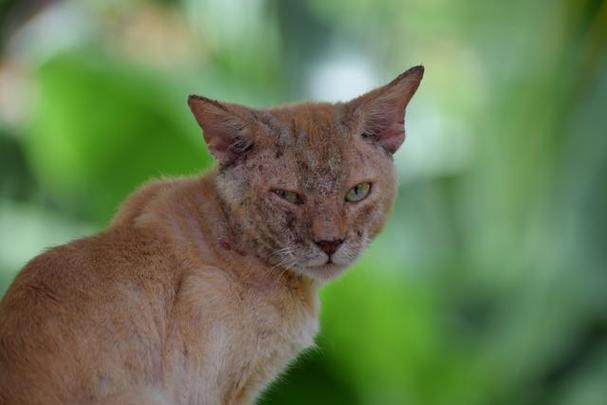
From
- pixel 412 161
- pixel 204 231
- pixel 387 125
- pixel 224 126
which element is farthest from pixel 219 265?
pixel 412 161

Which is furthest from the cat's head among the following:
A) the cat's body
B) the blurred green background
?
the blurred green background

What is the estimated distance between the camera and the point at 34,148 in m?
8.27

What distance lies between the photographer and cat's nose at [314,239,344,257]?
3.88 meters

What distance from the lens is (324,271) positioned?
4.01m

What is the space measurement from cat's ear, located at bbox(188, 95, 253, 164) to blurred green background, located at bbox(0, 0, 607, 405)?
2.31 metres

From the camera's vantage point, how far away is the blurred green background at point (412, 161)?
673 cm

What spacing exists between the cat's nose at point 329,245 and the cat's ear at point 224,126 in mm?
442

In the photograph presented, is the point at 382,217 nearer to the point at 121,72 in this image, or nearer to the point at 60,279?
the point at 60,279

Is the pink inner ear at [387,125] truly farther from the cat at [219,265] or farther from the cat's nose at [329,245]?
the cat's nose at [329,245]

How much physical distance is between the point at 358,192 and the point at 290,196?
0.85ft

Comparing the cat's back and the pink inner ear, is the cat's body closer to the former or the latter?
the cat's back

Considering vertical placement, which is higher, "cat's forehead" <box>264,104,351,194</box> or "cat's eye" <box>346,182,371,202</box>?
"cat's forehead" <box>264,104,351,194</box>

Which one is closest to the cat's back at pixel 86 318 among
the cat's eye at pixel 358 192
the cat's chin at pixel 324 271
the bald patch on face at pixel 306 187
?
the bald patch on face at pixel 306 187

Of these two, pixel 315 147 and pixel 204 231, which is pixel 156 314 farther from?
pixel 315 147
